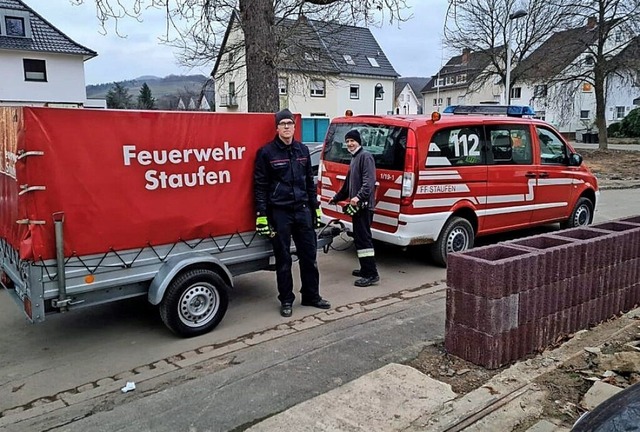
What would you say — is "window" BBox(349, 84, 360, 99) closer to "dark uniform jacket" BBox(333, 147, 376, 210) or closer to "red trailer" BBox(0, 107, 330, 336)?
"dark uniform jacket" BBox(333, 147, 376, 210)

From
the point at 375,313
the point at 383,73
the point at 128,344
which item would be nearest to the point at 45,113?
the point at 128,344

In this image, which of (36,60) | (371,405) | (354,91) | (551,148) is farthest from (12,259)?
(354,91)

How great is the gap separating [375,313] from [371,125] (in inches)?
107

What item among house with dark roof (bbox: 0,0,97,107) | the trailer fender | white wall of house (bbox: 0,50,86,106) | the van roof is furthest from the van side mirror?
white wall of house (bbox: 0,50,86,106)

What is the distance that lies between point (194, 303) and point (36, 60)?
3368 cm

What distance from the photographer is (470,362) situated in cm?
418

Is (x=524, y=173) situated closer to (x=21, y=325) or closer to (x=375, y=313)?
(x=375, y=313)

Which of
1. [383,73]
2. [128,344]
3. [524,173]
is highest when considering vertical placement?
[383,73]

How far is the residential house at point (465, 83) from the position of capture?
3369 cm

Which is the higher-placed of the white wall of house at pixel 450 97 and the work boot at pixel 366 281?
the white wall of house at pixel 450 97

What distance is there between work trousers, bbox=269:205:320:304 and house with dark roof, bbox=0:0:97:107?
29617 mm

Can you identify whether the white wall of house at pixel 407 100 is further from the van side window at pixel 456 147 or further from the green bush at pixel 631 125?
the van side window at pixel 456 147

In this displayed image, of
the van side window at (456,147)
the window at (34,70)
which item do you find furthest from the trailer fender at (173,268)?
the window at (34,70)

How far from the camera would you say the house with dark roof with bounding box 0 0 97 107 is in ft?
104
